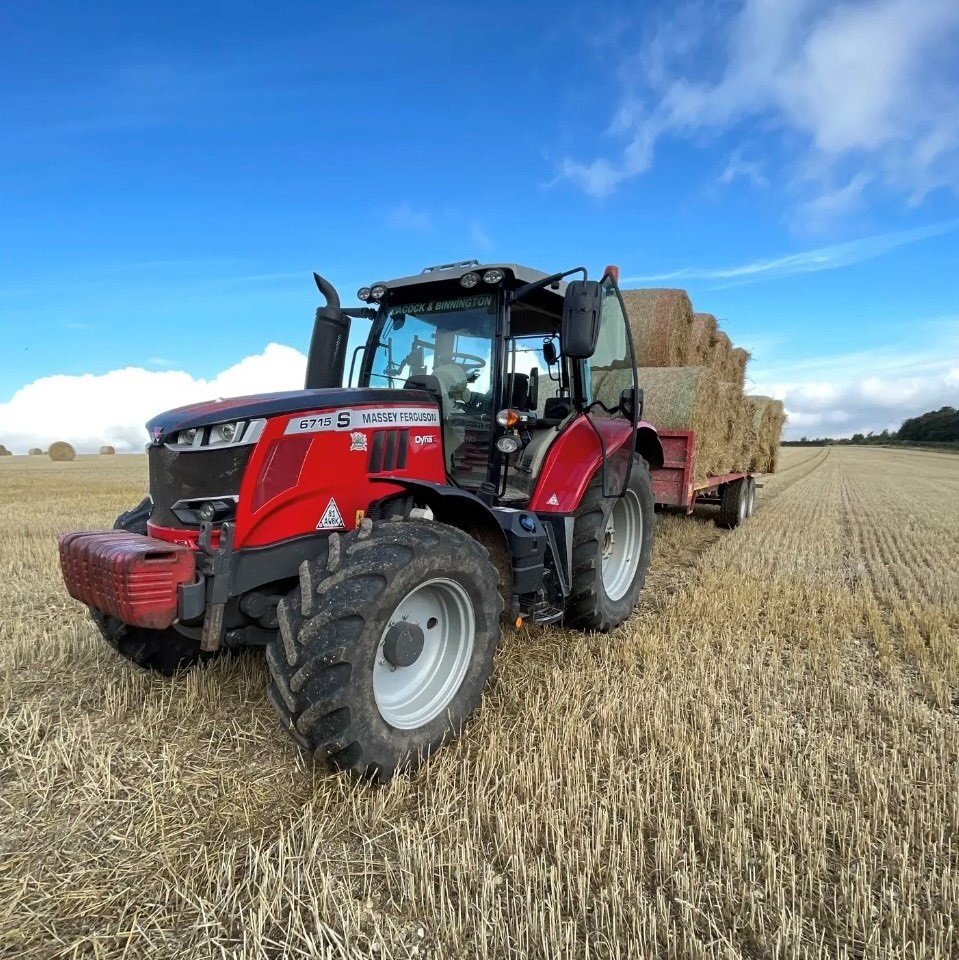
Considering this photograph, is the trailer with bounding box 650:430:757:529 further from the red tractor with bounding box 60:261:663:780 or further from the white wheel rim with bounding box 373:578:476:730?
the white wheel rim with bounding box 373:578:476:730

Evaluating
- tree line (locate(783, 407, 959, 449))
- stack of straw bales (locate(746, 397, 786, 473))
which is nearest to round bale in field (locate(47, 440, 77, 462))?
stack of straw bales (locate(746, 397, 786, 473))

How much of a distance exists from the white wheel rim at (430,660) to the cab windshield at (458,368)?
877mm

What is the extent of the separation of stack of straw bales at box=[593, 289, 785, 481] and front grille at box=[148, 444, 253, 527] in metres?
4.89

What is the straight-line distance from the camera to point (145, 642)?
342 cm

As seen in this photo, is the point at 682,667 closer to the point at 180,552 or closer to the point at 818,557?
the point at 180,552

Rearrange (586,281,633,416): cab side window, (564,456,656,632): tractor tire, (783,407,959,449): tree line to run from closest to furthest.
A: (564,456,656,632): tractor tire, (586,281,633,416): cab side window, (783,407,959,449): tree line

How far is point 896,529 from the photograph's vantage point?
9.72 metres

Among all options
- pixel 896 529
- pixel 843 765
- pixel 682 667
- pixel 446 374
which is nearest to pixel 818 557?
pixel 896 529

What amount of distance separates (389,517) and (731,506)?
23.8ft

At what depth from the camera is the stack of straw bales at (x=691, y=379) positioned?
7215mm

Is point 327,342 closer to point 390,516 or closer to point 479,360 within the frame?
point 479,360

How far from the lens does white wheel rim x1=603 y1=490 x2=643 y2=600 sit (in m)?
4.76

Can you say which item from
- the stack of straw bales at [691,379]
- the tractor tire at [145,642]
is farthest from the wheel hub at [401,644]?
the stack of straw bales at [691,379]

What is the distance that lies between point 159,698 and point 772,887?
2817 millimetres
